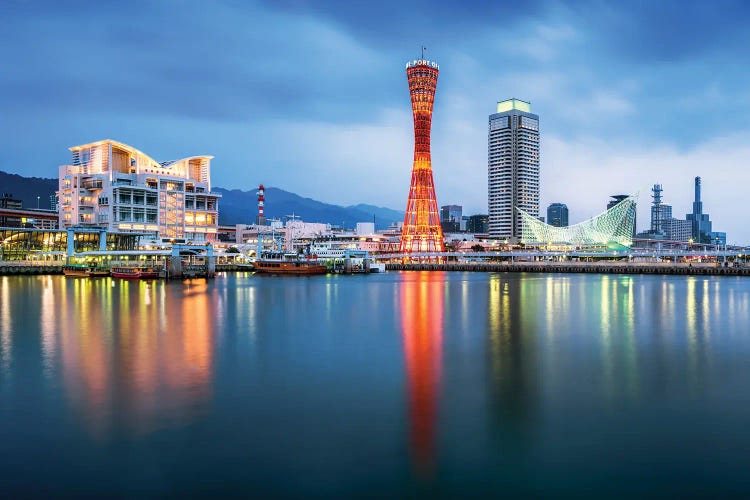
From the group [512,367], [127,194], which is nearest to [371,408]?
[512,367]

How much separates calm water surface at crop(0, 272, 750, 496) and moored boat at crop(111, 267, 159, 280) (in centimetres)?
2114

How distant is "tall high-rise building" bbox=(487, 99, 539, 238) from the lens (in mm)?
112750

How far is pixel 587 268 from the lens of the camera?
2188 inches

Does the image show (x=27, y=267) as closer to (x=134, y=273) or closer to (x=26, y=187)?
(x=134, y=273)

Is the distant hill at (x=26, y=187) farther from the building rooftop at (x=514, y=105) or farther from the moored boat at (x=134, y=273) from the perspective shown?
the moored boat at (x=134, y=273)

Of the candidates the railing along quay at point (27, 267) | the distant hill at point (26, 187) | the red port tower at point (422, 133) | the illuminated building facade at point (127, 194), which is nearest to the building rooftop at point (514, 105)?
the red port tower at point (422, 133)

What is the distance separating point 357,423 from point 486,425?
5.16ft

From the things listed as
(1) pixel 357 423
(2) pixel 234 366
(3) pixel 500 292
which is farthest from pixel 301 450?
(3) pixel 500 292

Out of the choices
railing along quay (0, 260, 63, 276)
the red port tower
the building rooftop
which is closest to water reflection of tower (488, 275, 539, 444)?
the red port tower

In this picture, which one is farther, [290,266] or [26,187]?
[26,187]

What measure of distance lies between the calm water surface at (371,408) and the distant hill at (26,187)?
6441 inches

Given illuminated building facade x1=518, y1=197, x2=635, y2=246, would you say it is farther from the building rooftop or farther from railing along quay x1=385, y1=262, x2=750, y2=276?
the building rooftop

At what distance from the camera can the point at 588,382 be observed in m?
9.25

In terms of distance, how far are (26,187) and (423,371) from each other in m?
184
